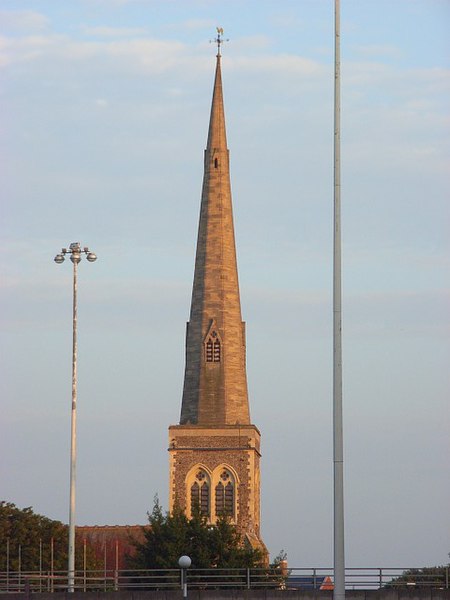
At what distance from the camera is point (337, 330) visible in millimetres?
40875

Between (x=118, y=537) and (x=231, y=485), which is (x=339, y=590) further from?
(x=118, y=537)

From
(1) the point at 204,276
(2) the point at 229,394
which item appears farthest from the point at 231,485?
(1) the point at 204,276

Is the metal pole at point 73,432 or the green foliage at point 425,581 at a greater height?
the metal pole at point 73,432

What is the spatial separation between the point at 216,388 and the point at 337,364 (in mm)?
75568

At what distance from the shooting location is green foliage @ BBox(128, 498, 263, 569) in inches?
2972

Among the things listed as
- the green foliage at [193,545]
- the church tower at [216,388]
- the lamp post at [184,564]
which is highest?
the church tower at [216,388]

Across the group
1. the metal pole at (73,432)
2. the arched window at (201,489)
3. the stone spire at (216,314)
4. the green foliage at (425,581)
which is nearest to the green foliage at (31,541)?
the arched window at (201,489)

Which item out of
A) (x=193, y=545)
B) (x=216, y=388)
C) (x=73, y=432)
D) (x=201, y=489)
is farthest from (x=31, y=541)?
(x=73, y=432)

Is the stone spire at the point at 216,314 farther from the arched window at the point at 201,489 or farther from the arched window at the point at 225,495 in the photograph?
the arched window at the point at 225,495

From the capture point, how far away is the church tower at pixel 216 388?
11500 centimetres

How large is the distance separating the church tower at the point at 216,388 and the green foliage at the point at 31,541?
460 inches

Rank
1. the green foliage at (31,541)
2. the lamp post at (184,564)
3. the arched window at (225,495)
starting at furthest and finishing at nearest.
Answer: the arched window at (225,495), the green foliage at (31,541), the lamp post at (184,564)

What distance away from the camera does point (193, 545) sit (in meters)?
77.2

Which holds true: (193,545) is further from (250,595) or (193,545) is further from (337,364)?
(337,364)
